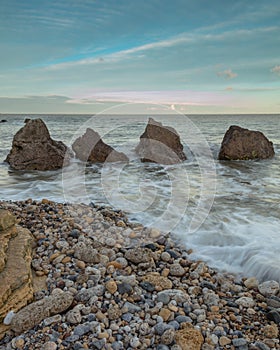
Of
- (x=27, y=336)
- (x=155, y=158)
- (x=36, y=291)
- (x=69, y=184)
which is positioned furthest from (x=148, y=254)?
(x=155, y=158)

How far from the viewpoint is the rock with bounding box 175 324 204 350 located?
2.31 m

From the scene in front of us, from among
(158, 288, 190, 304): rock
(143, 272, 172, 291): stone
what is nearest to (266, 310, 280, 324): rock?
(158, 288, 190, 304): rock

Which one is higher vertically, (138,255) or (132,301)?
(138,255)

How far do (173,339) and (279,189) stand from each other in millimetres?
5963

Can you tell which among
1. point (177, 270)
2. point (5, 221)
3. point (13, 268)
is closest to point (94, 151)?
point (5, 221)

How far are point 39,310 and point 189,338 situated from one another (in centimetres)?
121

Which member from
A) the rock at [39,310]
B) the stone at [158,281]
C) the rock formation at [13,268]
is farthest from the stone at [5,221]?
the stone at [158,281]

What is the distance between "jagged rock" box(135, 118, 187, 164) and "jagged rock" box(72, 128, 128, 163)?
863mm

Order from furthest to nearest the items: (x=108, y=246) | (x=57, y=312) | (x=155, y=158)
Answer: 1. (x=155, y=158)
2. (x=108, y=246)
3. (x=57, y=312)

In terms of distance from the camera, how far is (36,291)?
2.94 metres

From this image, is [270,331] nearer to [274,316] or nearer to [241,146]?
[274,316]

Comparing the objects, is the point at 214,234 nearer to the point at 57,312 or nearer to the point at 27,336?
the point at 57,312

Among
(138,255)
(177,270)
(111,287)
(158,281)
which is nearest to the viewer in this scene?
(111,287)

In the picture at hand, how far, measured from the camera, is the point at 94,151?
11.2 metres
